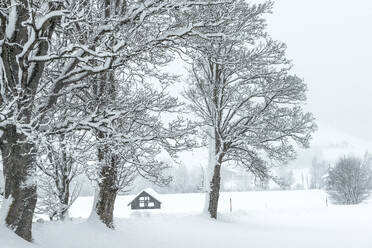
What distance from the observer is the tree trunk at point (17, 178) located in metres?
6.20

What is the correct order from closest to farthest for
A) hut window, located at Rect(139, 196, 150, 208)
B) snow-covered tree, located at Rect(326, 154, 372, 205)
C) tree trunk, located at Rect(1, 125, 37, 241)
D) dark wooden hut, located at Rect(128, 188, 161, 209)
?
tree trunk, located at Rect(1, 125, 37, 241) < dark wooden hut, located at Rect(128, 188, 161, 209) < hut window, located at Rect(139, 196, 150, 208) < snow-covered tree, located at Rect(326, 154, 372, 205)

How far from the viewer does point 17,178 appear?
20.7 ft

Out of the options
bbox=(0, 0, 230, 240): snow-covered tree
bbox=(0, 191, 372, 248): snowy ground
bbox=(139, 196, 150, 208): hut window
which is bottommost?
bbox=(139, 196, 150, 208): hut window

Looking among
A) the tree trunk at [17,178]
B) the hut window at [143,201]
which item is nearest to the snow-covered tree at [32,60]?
the tree trunk at [17,178]

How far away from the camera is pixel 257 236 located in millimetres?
12391

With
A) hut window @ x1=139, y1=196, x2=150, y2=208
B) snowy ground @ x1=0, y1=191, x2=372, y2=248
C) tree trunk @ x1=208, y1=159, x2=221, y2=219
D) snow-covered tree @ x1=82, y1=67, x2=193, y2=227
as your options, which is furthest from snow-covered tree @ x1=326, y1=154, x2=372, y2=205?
snow-covered tree @ x1=82, y1=67, x2=193, y2=227

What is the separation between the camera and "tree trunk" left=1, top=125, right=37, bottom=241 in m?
6.20

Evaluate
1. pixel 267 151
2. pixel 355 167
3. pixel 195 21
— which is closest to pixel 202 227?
pixel 267 151

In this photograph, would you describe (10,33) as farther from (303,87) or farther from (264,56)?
(303,87)

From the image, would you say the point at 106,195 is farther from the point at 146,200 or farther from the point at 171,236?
the point at 146,200

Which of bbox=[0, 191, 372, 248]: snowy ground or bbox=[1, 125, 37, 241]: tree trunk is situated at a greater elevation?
bbox=[1, 125, 37, 241]: tree trunk

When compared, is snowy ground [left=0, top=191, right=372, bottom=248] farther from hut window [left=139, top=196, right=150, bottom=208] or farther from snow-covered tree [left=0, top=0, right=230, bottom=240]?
hut window [left=139, top=196, right=150, bottom=208]

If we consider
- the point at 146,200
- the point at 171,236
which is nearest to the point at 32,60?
the point at 171,236

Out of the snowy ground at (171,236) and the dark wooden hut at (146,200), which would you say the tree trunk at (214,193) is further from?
the dark wooden hut at (146,200)
